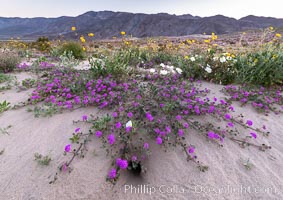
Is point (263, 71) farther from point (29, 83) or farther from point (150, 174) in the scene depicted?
point (29, 83)

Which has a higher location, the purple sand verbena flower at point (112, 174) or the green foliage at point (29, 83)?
the purple sand verbena flower at point (112, 174)

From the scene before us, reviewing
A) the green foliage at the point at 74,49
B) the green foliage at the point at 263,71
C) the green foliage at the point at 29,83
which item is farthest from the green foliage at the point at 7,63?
the green foliage at the point at 263,71

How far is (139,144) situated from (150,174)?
0.38 metres

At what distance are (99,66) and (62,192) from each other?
9.71ft

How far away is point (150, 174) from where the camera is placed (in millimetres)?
2107

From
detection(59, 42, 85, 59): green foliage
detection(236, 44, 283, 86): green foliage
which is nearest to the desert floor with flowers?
detection(236, 44, 283, 86): green foliage

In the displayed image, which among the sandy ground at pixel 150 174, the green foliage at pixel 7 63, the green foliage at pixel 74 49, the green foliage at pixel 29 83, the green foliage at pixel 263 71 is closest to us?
the sandy ground at pixel 150 174

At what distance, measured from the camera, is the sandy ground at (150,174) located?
194cm

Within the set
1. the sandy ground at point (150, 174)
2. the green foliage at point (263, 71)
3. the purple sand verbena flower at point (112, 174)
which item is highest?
the green foliage at point (263, 71)

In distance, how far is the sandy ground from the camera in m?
1.94

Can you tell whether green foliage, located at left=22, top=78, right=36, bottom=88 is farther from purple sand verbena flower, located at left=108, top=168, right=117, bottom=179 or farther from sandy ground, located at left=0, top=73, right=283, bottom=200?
purple sand verbena flower, located at left=108, top=168, right=117, bottom=179

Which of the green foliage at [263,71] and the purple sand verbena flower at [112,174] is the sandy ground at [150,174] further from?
the green foliage at [263,71]

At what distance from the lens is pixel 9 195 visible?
193 centimetres

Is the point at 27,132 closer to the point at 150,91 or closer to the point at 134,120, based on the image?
the point at 134,120
